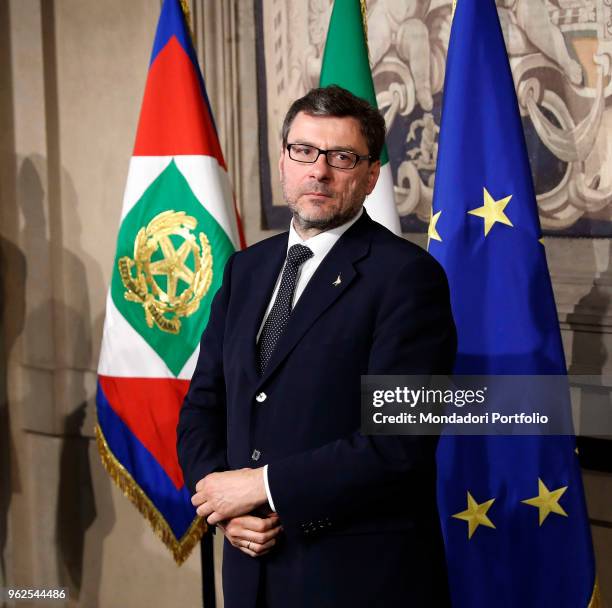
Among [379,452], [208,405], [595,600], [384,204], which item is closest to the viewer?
[379,452]

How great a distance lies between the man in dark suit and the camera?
1.60 m

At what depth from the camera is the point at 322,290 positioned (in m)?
1.71

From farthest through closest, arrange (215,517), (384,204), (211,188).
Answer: (211,188), (384,204), (215,517)

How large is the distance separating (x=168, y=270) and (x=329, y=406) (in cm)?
148

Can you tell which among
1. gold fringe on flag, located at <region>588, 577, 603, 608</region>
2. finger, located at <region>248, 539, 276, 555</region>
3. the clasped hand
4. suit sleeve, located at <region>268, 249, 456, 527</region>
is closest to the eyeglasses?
suit sleeve, located at <region>268, 249, 456, 527</region>

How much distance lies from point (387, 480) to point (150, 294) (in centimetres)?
166

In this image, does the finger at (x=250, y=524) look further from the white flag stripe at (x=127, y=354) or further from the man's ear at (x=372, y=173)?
the white flag stripe at (x=127, y=354)

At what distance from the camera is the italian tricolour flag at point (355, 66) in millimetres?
2756

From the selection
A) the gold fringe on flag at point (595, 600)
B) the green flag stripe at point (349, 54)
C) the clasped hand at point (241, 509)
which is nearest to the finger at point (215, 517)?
the clasped hand at point (241, 509)

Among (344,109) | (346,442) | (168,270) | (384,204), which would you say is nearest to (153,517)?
(168,270)

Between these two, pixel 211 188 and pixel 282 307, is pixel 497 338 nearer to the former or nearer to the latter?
pixel 282 307

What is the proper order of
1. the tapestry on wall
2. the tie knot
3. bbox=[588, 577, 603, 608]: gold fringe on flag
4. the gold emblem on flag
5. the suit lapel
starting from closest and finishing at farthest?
the suit lapel < the tie knot < bbox=[588, 577, 603, 608]: gold fringe on flag < the tapestry on wall < the gold emblem on flag

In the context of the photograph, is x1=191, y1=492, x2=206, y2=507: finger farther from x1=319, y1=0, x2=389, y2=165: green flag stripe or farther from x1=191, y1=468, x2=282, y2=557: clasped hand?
x1=319, y1=0, x2=389, y2=165: green flag stripe

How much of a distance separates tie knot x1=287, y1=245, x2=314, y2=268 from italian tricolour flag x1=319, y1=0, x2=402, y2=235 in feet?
3.20
